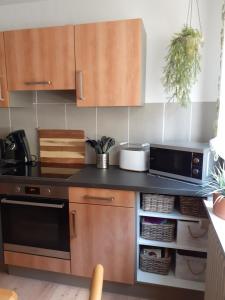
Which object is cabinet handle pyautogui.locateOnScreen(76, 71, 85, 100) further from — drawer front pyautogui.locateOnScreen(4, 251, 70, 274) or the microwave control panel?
drawer front pyautogui.locateOnScreen(4, 251, 70, 274)

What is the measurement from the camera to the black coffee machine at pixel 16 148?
217 centimetres

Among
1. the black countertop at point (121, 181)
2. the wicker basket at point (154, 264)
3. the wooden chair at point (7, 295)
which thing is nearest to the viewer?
the wooden chair at point (7, 295)

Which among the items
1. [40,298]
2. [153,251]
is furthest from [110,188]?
[40,298]

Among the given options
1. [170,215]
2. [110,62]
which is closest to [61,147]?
[110,62]

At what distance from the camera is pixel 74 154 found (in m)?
2.24

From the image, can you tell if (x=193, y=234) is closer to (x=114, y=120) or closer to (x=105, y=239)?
(x=105, y=239)

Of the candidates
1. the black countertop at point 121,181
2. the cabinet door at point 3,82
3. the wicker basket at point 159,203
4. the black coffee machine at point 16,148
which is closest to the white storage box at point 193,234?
the wicker basket at point 159,203

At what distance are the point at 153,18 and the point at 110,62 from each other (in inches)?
21.8

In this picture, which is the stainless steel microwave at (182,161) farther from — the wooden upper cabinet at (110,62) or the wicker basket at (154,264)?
the wicker basket at (154,264)

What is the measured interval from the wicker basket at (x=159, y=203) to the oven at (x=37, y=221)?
0.55 metres

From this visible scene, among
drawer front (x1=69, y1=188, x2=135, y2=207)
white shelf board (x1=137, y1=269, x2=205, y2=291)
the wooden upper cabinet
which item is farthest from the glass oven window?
the wooden upper cabinet

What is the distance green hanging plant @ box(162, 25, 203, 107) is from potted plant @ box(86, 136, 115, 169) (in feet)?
2.11

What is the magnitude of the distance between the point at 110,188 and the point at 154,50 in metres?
1.15

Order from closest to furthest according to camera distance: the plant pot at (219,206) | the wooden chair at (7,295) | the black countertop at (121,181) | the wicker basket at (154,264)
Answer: the wooden chair at (7,295) < the plant pot at (219,206) < the black countertop at (121,181) < the wicker basket at (154,264)
